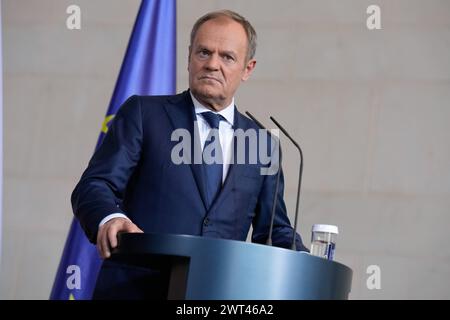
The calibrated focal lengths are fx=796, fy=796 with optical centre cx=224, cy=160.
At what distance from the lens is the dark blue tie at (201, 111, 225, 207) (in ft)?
7.95

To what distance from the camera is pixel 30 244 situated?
15.0 ft

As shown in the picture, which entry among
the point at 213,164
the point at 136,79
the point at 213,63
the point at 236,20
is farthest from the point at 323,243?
the point at 136,79

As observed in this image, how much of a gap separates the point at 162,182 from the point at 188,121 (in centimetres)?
25

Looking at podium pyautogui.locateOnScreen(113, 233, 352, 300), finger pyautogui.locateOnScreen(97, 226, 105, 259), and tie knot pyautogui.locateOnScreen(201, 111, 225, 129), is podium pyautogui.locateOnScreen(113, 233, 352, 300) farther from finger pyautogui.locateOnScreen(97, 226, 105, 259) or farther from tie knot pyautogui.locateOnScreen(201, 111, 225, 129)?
tie knot pyautogui.locateOnScreen(201, 111, 225, 129)

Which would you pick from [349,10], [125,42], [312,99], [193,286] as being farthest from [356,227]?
[193,286]

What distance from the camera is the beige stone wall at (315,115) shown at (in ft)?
13.9

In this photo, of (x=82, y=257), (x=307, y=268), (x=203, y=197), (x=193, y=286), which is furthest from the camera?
(x=82, y=257)

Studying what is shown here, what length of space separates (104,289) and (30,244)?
2572 mm

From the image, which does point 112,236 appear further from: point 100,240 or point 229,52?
point 229,52

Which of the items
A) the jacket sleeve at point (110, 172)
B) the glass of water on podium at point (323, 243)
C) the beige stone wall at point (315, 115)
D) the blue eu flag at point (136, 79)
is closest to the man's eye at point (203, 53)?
the jacket sleeve at point (110, 172)

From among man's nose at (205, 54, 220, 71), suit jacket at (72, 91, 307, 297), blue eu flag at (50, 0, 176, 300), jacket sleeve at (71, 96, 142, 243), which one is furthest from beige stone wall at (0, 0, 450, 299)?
jacket sleeve at (71, 96, 142, 243)

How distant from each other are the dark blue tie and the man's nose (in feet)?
0.48

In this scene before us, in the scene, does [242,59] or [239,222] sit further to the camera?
[242,59]

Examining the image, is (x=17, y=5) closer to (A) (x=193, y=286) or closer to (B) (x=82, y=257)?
(B) (x=82, y=257)
